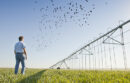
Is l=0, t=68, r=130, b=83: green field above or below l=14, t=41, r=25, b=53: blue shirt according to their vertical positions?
below

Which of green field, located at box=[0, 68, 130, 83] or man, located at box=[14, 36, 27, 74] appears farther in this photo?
man, located at box=[14, 36, 27, 74]

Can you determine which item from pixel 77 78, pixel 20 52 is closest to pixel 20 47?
pixel 20 52

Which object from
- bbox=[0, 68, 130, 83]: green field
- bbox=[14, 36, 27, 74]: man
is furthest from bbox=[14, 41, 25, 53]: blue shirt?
bbox=[0, 68, 130, 83]: green field

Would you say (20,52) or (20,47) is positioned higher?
(20,47)

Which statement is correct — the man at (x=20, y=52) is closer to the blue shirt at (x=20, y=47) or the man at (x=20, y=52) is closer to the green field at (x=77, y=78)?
the blue shirt at (x=20, y=47)

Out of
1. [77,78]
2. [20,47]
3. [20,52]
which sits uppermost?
[20,47]

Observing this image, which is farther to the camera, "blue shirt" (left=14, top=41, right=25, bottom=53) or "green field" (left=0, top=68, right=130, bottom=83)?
"blue shirt" (left=14, top=41, right=25, bottom=53)

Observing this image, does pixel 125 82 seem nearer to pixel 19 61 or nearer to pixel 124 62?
pixel 19 61

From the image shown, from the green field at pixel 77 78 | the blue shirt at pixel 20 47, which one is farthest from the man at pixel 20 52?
the green field at pixel 77 78

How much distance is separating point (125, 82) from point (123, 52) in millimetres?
15229

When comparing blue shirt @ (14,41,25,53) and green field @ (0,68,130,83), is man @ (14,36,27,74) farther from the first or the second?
green field @ (0,68,130,83)

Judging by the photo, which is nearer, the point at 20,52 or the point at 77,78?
the point at 77,78

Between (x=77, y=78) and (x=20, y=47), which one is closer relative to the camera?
(x=77, y=78)

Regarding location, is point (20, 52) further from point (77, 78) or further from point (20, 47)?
point (77, 78)
